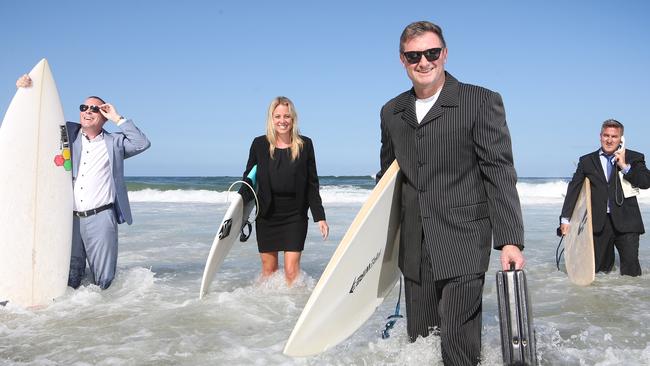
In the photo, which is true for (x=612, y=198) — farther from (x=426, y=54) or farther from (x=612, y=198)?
(x=426, y=54)

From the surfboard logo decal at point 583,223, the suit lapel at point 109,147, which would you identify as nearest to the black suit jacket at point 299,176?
the suit lapel at point 109,147

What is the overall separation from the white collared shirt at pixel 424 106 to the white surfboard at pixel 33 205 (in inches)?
133

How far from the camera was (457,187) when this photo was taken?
95.2 inches

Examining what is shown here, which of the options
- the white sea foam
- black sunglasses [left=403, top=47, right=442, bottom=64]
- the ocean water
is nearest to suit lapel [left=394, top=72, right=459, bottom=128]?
black sunglasses [left=403, top=47, right=442, bottom=64]

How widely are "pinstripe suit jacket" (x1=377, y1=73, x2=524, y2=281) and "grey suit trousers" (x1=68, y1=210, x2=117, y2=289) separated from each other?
10.0ft

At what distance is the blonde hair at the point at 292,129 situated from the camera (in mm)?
4973

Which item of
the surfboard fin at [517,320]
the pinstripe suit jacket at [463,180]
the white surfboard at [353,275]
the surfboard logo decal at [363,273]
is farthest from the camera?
the surfboard logo decal at [363,273]

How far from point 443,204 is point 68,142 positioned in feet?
11.9

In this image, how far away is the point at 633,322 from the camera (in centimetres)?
439

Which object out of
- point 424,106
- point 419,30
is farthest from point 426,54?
point 424,106

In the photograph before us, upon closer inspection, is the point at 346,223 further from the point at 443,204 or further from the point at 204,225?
the point at 443,204

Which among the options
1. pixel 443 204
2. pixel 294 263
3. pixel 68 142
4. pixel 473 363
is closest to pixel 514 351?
pixel 473 363

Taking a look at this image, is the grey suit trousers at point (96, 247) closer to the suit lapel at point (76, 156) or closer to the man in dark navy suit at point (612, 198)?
the suit lapel at point (76, 156)

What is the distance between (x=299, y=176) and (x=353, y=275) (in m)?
A: 2.30
